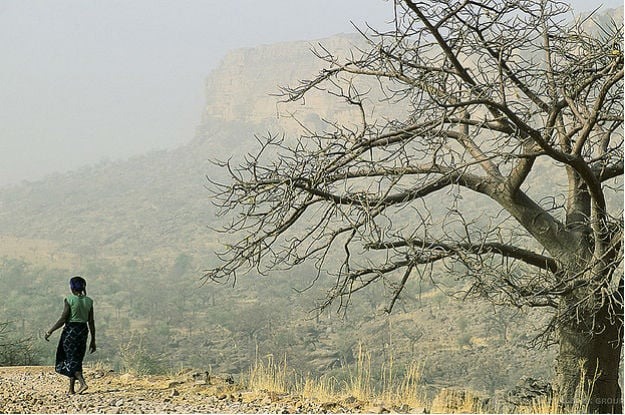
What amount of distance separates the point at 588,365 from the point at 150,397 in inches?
165

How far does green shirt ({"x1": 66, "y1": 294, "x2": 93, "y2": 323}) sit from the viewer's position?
27.8 ft

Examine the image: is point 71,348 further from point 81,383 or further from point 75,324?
point 81,383

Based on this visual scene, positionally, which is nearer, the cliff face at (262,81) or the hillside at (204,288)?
the hillside at (204,288)

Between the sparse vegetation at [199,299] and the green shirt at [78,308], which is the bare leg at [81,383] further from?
the sparse vegetation at [199,299]

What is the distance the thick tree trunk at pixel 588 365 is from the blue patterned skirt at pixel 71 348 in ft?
14.8

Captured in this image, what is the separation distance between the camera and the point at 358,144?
7.79m

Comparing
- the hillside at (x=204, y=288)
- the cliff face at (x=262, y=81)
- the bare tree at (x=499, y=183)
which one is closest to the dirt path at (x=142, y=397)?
the bare tree at (x=499, y=183)

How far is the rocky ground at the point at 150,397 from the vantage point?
823 centimetres

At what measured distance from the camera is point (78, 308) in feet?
27.8

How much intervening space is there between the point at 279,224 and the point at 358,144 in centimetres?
138

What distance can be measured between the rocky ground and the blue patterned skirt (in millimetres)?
310

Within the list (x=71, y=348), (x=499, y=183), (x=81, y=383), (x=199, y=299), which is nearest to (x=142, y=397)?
(x=81, y=383)

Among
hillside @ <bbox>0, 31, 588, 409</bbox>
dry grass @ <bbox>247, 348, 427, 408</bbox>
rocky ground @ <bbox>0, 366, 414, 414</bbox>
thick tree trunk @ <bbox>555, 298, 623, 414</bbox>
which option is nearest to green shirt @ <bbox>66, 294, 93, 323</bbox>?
rocky ground @ <bbox>0, 366, 414, 414</bbox>

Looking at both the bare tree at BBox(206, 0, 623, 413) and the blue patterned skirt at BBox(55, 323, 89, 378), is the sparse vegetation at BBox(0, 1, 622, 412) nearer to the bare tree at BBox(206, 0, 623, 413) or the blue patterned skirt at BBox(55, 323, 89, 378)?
the blue patterned skirt at BBox(55, 323, 89, 378)
